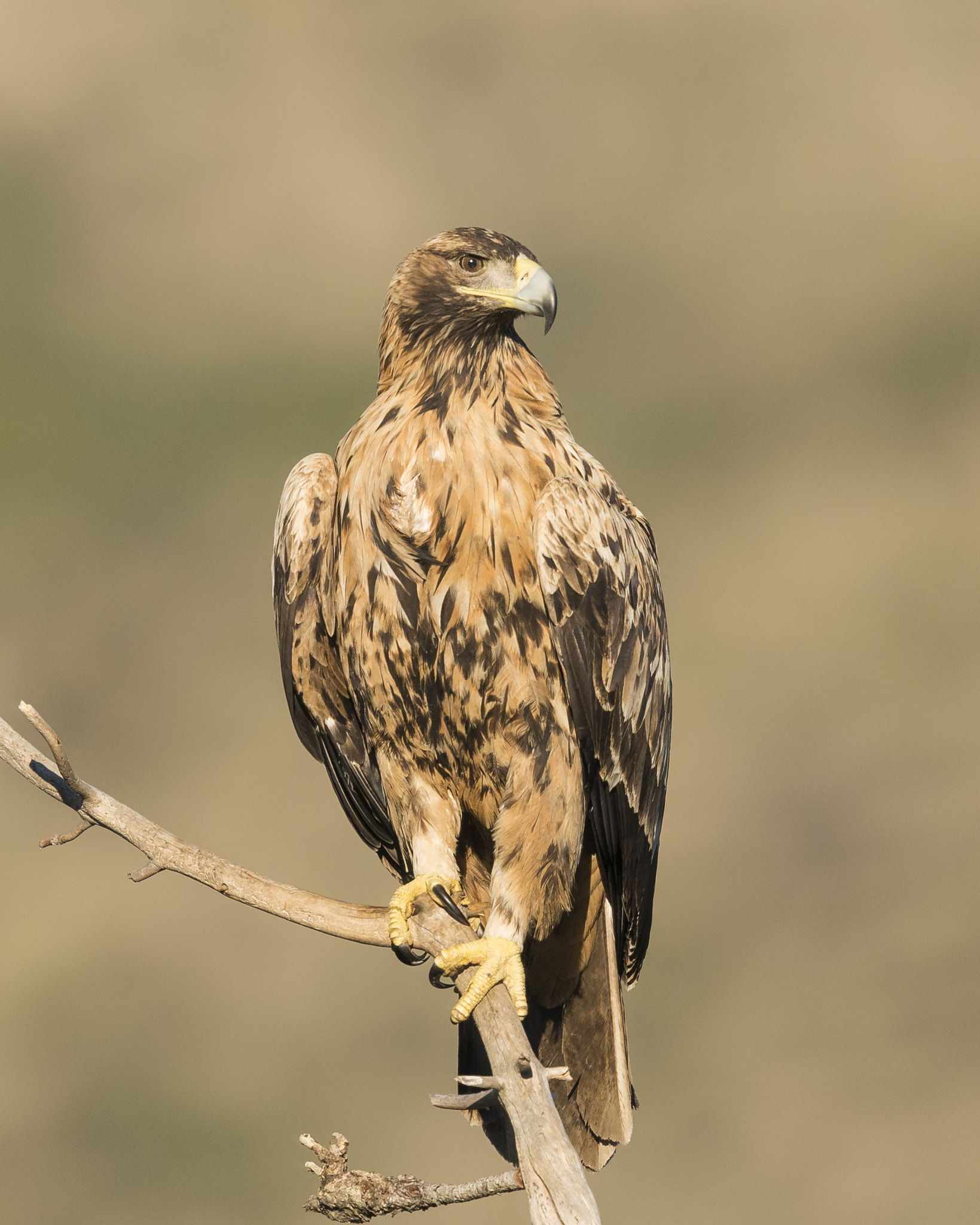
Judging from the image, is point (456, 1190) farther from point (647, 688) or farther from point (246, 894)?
point (647, 688)

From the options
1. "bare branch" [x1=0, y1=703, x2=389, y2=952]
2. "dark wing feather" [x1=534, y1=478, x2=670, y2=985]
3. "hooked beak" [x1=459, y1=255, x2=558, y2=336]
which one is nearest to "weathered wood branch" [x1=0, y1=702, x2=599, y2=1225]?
"bare branch" [x1=0, y1=703, x2=389, y2=952]

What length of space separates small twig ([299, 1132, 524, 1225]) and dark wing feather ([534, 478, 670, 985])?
4.51ft

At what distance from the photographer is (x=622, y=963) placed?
492 cm

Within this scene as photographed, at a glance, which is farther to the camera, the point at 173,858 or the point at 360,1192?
the point at 173,858

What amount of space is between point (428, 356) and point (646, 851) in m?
1.95

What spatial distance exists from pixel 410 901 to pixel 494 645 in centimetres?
91

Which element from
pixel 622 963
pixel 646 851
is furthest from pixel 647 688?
pixel 622 963

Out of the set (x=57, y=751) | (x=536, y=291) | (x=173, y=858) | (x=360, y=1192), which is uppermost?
(x=536, y=291)

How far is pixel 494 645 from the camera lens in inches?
167

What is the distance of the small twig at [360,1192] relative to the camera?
3.60 meters

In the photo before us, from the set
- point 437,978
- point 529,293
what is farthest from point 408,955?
point 529,293

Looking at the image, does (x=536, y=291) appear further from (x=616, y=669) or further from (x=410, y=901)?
(x=410, y=901)

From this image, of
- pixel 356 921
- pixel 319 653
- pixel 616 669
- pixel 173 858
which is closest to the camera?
pixel 173 858

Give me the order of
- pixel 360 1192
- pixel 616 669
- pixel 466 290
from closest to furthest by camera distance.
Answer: pixel 360 1192 → pixel 466 290 → pixel 616 669
